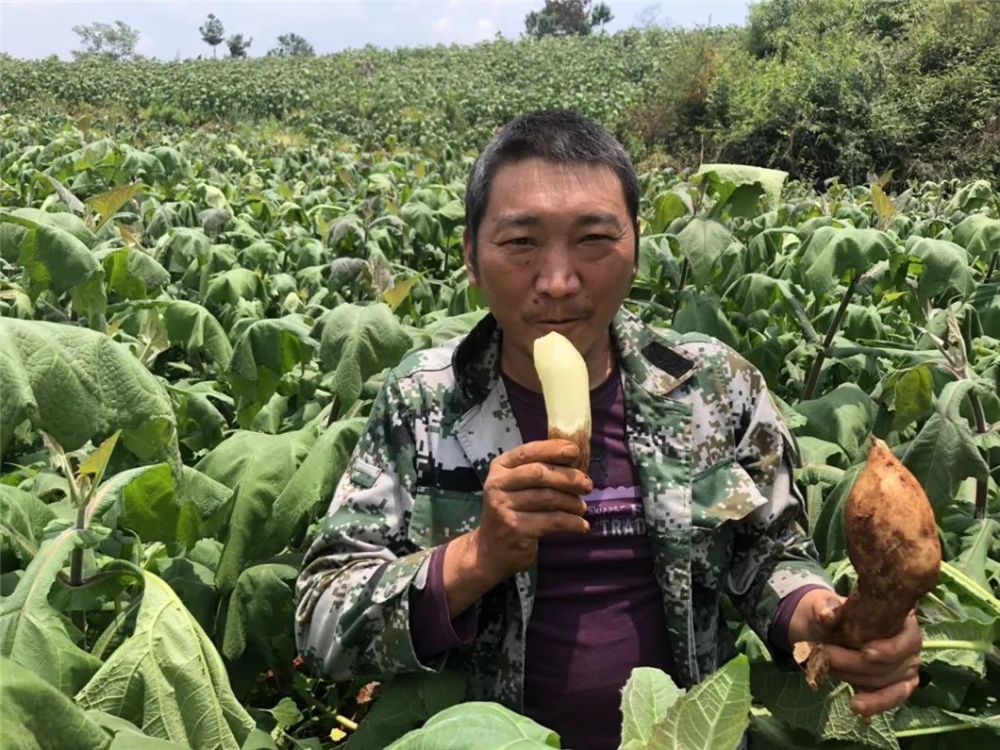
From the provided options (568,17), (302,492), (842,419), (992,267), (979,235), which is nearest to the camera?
(302,492)

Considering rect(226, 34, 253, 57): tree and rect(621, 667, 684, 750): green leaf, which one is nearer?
rect(621, 667, 684, 750): green leaf

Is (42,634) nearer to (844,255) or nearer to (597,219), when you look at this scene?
(597,219)

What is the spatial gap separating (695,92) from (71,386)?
97.9 ft

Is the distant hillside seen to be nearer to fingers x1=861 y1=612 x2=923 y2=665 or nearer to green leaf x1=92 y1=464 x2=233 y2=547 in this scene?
green leaf x1=92 y1=464 x2=233 y2=547

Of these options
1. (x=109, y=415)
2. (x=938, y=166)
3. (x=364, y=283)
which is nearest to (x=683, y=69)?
(x=938, y=166)

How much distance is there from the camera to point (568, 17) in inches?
3349

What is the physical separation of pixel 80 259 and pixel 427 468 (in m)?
0.74

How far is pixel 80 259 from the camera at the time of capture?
181cm

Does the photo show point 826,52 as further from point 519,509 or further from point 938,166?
point 519,509

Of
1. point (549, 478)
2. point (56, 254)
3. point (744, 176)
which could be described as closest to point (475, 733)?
point (549, 478)

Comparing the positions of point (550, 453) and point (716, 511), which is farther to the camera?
point (716, 511)

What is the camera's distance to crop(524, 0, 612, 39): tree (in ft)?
275

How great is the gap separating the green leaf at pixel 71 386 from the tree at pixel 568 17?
8725 centimetres

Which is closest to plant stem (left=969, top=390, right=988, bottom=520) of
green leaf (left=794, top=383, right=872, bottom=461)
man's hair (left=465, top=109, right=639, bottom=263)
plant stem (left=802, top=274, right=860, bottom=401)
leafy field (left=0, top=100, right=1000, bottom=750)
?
leafy field (left=0, top=100, right=1000, bottom=750)
